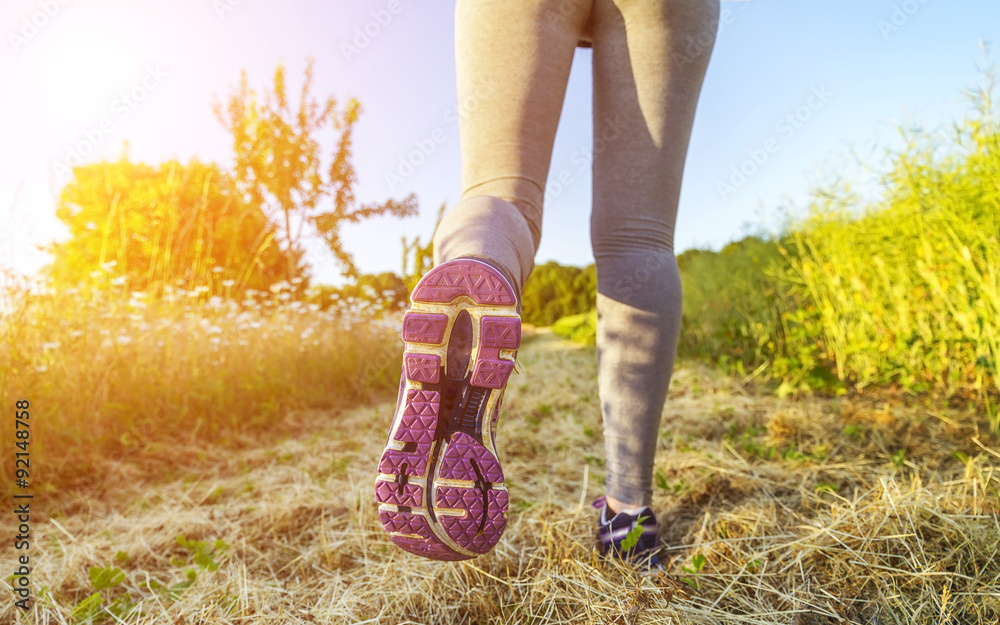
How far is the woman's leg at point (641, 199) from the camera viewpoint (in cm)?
100

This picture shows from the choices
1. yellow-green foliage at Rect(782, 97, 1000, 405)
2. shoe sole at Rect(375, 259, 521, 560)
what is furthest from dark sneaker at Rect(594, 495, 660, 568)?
yellow-green foliage at Rect(782, 97, 1000, 405)

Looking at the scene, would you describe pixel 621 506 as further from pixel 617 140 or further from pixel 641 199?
pixel 617 140

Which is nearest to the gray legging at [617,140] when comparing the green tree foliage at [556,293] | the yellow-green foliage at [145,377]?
the yellow-green foliage at [145,377]

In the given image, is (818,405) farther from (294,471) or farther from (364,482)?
(294,471)

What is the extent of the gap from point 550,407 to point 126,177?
1251cm

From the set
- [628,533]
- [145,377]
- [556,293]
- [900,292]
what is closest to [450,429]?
[628,533]

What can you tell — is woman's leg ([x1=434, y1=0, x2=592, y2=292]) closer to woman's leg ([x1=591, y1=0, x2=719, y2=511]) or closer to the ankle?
woman's leg ([x1=591, y1=0, x2=719, y2=511])

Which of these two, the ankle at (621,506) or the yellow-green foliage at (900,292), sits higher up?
the yellow-green foliage at (900,292)

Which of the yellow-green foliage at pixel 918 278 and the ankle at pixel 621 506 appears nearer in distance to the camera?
the ankle at pixel 621 506

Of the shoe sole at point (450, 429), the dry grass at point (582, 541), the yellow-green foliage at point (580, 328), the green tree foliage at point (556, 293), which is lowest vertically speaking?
the dry grass at point (582, 541)

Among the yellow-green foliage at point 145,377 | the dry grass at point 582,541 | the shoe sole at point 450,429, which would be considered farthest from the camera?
the yellow-green foliage at point 145,377

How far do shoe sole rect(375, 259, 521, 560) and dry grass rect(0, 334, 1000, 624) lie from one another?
22 cm

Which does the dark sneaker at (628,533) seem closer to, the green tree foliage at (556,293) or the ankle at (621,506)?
the ankle at (621,506)

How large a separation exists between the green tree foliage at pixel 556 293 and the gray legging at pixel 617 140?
338 inches
